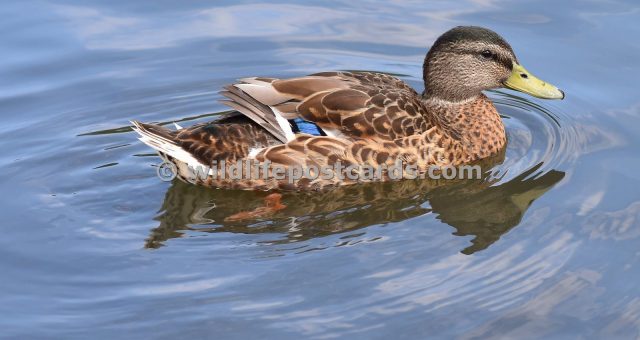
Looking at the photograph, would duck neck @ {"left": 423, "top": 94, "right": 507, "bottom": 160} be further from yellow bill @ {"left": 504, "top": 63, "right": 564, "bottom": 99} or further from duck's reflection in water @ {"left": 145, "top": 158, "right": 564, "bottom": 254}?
duck's reflection in water @ {"left": 145, "top": 158, "right": 564, "bottom": 254}

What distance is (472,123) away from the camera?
989 cm

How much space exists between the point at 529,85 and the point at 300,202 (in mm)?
Answer: 2457

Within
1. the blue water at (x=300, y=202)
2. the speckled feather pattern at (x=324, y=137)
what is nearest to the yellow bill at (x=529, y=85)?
the blue water at (x=300, y=202)

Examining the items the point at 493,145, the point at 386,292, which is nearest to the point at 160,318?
the point at 386,292

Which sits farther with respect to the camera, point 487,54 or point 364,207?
point 487,54

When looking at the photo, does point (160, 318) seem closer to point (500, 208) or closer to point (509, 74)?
point (500, 208)

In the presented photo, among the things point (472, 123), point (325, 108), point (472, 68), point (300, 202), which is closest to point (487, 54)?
point (472, 68)

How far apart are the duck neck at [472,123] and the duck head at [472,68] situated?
88 millimetres

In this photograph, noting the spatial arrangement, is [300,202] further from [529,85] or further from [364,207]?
[529,85]

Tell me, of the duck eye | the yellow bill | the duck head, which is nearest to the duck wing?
the duck head

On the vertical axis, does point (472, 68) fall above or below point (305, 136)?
above

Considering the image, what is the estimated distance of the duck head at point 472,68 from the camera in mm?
9789

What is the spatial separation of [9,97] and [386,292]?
5066mm

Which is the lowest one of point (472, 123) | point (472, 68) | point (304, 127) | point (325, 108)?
point (472, 123)
